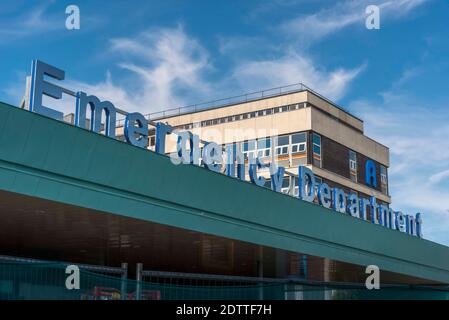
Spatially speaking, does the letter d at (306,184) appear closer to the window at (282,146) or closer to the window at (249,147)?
the window at (282,146)

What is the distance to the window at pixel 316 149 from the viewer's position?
167ft

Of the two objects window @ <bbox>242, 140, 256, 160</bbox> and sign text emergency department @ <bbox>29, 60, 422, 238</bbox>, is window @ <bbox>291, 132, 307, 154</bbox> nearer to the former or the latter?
window @ <bbox>242, 140, 256, 160</bbox>

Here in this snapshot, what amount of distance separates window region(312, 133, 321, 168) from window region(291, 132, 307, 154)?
30.5 inches

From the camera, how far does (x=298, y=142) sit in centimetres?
5103

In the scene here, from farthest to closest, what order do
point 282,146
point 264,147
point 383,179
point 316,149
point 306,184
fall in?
point 383,179
point 264,147
point 282,146
point 316,149
point 306,184

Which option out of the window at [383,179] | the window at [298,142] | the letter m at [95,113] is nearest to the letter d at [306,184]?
the letter m at [95,113]

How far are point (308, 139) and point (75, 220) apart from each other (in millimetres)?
34205

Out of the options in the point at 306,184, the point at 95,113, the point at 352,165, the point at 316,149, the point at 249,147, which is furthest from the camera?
the point at 352,165

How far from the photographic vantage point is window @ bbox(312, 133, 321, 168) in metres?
50.8

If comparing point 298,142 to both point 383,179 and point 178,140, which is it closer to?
point 383,179

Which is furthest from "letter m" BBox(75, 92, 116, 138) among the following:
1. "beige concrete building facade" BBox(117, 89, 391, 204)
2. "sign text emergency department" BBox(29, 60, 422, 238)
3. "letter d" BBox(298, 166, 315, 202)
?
"beige concrete building facade" BBox(117, 89, 391, 204)

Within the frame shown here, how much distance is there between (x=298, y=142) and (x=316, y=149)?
141 cm

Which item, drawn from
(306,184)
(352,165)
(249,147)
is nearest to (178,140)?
(306,184)
